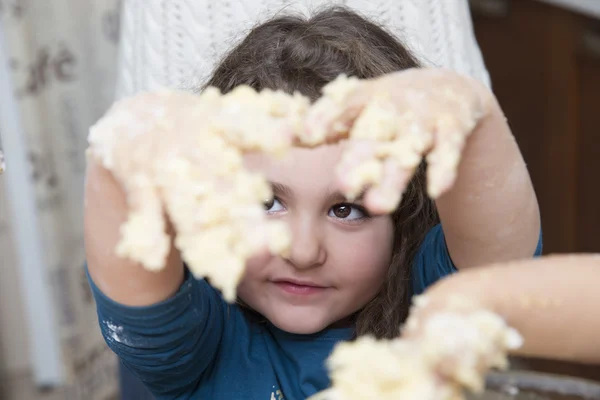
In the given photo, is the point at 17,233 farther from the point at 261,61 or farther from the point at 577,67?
the point at 577,67

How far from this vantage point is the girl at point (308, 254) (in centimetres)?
52

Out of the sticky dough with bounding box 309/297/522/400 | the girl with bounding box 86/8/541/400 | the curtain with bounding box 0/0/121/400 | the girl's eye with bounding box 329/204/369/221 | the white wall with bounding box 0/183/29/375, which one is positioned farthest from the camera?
the white wall with bounding box 0/183/29/375

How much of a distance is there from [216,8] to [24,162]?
483 millimetres

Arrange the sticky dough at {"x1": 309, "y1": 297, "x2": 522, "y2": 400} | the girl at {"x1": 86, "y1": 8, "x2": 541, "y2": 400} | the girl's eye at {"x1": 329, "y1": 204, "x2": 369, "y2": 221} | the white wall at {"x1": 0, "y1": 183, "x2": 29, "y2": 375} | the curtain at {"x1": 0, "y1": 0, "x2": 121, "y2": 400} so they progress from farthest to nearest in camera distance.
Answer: the white wall at {"x1": 0, "y1": 183, "x2": 29, "y2": 375}, the curtain at {"x1": 0, "y1": 0, "x2": 121, "y2": 400}, the girl's eye at {"x1": 329, "y1": 204, "x2": 369, "y2": 221}, the girl at {"x1": 86, "y1": 8, "x2": 541, "y2": 400}, the sticky dough at {"x1": 309, "y1": 297, "x2": 522, "y2": 400}

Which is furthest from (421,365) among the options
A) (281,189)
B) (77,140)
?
(77,140)

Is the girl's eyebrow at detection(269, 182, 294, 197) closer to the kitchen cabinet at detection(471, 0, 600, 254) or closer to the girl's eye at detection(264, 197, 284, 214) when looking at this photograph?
the girl's eye at detection(264, 197, 284, 214)

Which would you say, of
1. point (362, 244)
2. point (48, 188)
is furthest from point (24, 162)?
point (362, 244)

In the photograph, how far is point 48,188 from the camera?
4.19 ft

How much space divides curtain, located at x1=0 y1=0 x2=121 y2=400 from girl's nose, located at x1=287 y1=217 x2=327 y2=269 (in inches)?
31.7

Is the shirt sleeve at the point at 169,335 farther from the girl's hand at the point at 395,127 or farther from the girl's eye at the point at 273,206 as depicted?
the girl's hand at the point at 395,127

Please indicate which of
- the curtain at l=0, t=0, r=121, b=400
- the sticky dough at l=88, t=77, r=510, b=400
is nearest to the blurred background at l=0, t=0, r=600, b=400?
the curtain at l=0, t=0, r=121, b=400

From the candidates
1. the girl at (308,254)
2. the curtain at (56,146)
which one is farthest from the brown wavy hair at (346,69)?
the curtain at (56,146)

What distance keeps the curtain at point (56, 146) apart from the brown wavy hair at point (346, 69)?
586mm

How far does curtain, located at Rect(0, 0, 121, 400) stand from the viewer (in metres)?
1.22
